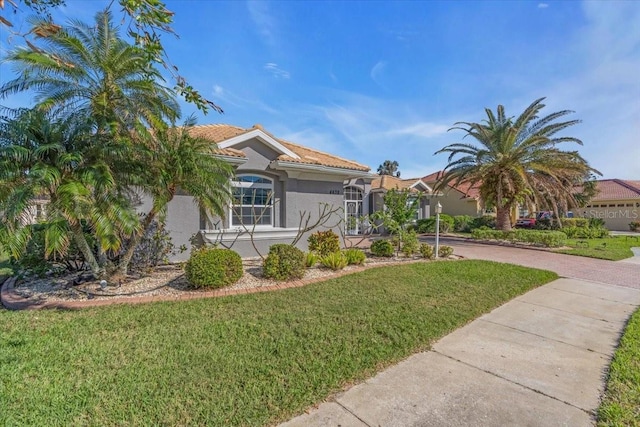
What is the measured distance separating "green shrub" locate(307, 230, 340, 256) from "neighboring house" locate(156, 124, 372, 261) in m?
1.24

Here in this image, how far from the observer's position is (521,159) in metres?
19.7

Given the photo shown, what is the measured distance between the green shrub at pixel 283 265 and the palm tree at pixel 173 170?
7.72 feet

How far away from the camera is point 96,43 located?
7738mm

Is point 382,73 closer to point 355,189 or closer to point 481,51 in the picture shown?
point 481,51

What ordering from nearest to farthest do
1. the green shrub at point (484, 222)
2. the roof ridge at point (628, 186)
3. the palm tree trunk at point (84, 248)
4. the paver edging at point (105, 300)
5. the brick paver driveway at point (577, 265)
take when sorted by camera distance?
the paver edging at point (105, 300) → the palm tree trunk at point (84, 248) → the brick paver driveway at point (577, 265) → the green shrub at point (484, 222) → the roof ridge at point (628, 186)

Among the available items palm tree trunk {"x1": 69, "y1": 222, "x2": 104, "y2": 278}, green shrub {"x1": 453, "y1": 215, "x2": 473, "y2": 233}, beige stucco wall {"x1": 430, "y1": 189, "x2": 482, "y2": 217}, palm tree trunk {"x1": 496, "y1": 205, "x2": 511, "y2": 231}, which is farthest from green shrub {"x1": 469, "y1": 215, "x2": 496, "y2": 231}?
palm tree trunk {"x1": 69, "y1": 222, "x2": 104, "y2": 278}

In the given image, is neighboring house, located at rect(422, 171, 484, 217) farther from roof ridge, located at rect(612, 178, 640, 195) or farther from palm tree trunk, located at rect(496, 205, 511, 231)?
roof ridge, located at rect(612, 178, 640, 195)

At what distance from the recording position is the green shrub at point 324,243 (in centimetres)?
1195

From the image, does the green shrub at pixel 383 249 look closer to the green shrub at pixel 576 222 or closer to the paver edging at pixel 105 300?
the paver edging at pixel 105 300

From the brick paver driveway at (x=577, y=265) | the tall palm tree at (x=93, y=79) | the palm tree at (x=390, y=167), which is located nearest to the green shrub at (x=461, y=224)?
the brick paver driveway at (x=577, y=265)

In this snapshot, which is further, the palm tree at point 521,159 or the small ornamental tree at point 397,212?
the palm tree at point 521,159

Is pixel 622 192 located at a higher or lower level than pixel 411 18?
lower

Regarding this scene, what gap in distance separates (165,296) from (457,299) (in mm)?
7094

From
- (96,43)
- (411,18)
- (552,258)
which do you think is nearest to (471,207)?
(552,258)
